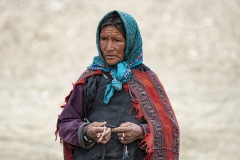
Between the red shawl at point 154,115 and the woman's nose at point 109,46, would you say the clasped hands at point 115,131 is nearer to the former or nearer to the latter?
the red shawl at point 154,115

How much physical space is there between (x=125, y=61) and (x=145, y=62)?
9568mm

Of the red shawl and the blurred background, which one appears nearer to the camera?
the red shawl

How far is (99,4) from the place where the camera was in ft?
51.3

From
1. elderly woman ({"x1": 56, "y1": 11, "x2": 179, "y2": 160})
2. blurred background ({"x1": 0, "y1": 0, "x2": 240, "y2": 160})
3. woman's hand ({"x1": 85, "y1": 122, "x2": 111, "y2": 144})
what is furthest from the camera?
blurred background ({"x1": 0, "y1": 0, "x2": 240, "y2": 160})

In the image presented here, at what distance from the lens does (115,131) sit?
11.2ft

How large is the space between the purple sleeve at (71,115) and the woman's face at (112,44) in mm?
247

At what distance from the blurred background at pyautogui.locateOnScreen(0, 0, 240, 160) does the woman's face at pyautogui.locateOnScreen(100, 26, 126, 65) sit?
428cm

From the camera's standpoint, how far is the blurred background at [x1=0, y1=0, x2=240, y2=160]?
8594 mm

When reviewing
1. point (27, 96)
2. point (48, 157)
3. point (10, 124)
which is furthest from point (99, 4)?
point (48, 157)

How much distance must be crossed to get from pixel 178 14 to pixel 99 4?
2.16 meters

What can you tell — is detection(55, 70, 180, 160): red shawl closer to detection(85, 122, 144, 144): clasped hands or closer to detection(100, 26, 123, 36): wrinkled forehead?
detection(85, 122, 144, 144): clasped hands

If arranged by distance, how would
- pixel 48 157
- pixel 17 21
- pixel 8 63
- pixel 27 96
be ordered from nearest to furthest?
pixel 48 157 < pixel 27 96 < pixel 8 63 < pixel 17 21

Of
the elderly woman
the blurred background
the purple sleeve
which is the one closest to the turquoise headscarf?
the elderly woman

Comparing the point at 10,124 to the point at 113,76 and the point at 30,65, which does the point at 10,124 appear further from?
the point at 113,76
